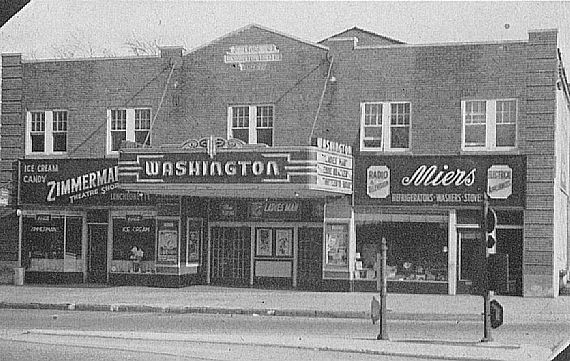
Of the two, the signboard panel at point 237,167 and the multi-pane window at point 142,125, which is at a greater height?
the multi-pane window at point 142,125

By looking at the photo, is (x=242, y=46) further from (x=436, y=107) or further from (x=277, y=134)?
(x=436, y=107)

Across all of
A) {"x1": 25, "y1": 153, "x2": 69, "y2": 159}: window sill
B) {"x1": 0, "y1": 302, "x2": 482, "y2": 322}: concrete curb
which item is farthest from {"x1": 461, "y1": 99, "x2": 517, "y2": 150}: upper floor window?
{"x1": 25, "y1": 153, "x2": 69, "y2": 159}: window sill

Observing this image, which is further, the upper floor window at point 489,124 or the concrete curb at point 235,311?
the upper floor window at point 489,124

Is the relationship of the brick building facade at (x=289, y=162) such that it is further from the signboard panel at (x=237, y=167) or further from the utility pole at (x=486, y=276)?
the utility pole at (x=486, y=276)

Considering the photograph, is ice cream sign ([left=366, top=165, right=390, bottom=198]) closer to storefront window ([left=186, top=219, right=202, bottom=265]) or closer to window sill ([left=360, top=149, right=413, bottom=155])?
window sill ([left=360, top=149, right=413, bottom=155])

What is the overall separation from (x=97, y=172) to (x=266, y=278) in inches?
242

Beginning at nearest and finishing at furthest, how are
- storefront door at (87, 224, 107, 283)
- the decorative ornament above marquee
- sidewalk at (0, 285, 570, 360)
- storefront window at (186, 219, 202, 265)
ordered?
sidewalk at (0, 285, 570, 360) → the decorative ornament above marquee → storefront window at (186, 219, 202, 265) → storefront door at (87, 224, 107, 283)

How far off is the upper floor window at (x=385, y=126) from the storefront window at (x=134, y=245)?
7.01 metres

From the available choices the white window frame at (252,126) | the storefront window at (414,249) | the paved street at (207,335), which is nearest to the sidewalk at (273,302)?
the paved street at (207,335)

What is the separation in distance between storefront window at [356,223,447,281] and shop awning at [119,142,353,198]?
174 cm

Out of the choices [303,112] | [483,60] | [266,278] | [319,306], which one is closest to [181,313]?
[319,306]

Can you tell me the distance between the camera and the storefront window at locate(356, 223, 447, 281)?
25.8m

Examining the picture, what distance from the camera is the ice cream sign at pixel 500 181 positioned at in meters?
25.1

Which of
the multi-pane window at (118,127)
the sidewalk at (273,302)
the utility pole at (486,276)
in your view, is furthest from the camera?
the multi-pane window at (118,127)
